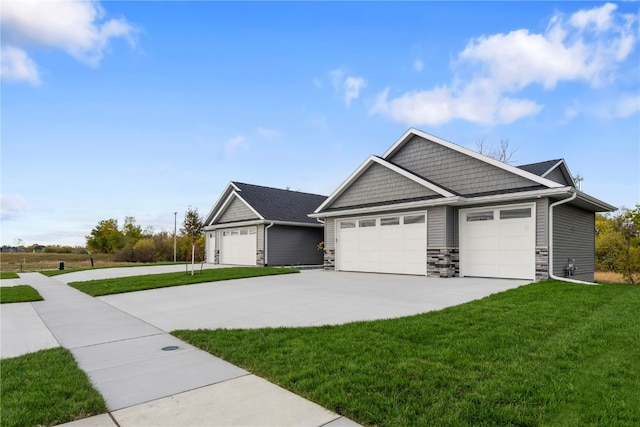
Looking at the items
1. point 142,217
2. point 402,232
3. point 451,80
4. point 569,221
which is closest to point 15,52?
point 402,232

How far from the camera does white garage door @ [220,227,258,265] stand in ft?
69.2

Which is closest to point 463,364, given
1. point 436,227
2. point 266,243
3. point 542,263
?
point 542,263

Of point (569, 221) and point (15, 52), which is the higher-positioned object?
point (15, 52)

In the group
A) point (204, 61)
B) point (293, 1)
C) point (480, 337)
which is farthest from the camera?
point (204, 61)

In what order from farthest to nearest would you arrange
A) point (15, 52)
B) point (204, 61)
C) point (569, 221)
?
1. point (204, 61)
2. point (569, 221)
3. point (15, 52)

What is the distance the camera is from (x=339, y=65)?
1518 centimetres

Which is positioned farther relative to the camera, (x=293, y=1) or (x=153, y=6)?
(x=293, y=1)

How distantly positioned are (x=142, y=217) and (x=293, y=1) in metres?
44.4

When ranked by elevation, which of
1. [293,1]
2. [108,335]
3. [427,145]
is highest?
[293,1]

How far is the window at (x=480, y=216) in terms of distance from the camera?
12372 millimetres

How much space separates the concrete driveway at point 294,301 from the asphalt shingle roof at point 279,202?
864cm

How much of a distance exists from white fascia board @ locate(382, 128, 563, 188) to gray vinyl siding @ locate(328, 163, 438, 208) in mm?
1238

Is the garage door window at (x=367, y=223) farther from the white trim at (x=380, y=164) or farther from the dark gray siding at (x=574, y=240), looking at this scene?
the dark gray siding at (x=574, y=240)

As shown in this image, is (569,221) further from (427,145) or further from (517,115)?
(517,115)
